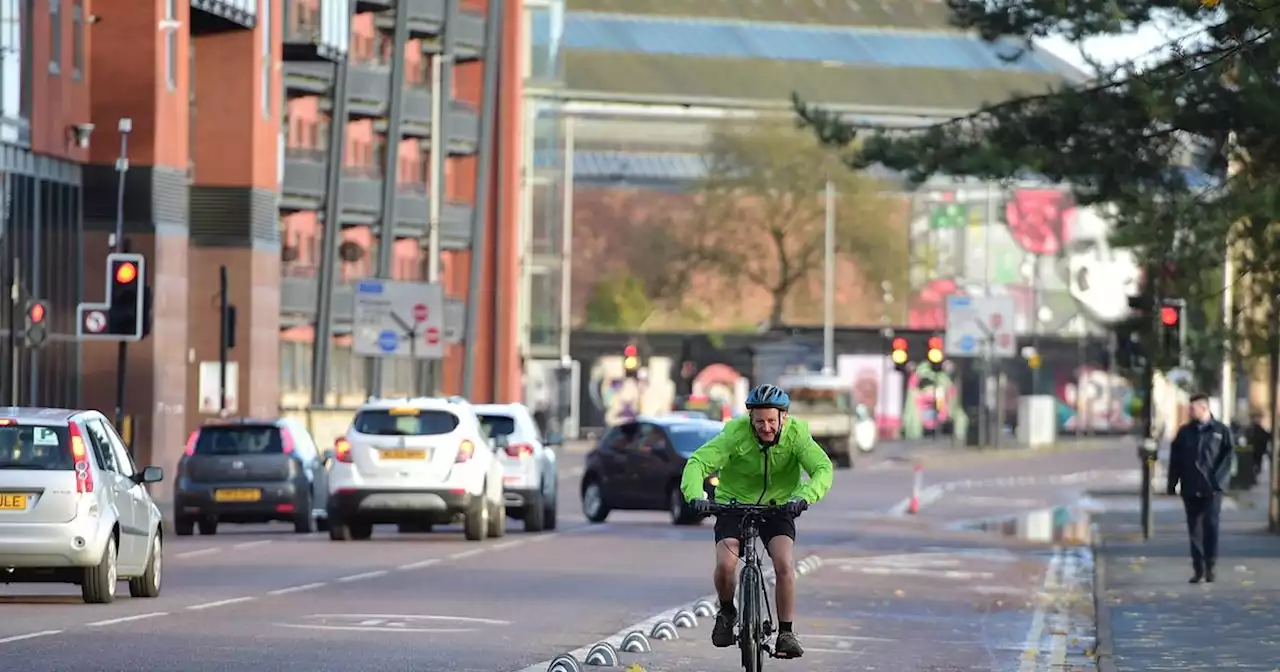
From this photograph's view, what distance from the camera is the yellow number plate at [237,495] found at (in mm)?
38844

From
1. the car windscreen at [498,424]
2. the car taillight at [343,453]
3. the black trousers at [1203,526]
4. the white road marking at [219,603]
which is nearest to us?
the white road marking at [219,603]

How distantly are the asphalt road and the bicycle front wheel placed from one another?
7.90 ft

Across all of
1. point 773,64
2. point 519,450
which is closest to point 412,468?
point 519,450

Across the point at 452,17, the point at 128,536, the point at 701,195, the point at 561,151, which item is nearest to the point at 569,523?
the point at 128,536

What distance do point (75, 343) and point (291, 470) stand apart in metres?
16.8

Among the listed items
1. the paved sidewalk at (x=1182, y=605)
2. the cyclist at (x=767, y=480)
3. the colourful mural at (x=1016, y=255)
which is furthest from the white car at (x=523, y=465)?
the colourful mural at (x=1016, y=255)

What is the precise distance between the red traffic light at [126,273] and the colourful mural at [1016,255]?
8817 cm

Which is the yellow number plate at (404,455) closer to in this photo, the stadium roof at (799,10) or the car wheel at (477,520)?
the car wheel at (477,520)

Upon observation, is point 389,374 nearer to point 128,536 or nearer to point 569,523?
point 569,523

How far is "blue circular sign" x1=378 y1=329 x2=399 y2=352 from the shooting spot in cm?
6431

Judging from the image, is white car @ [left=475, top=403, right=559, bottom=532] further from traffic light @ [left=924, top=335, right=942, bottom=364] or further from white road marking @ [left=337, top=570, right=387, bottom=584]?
traffic light @ [left=924, top=335, right=942, bottom=364]

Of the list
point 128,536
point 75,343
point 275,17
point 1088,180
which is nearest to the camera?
point 128,536

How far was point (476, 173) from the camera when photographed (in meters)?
91.7

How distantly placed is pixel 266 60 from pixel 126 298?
25739mm
